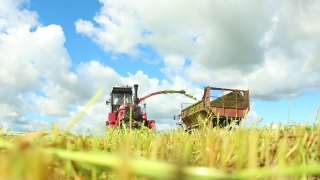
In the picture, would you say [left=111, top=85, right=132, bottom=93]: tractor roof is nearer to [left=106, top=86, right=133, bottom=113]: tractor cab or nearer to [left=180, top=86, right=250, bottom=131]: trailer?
[left=106, top=86, right=133, bottom=113]: tractor cab

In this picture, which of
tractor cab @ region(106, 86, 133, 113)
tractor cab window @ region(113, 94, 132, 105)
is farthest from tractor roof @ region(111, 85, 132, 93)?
tractor cab window @ region(113, 94, 132, 105)

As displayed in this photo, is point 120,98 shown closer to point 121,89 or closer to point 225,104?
point 121,89

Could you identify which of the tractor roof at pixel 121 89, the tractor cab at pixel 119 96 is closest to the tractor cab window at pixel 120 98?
the tractor cab at pixel 119 96

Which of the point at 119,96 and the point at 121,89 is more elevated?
the point at 121,89

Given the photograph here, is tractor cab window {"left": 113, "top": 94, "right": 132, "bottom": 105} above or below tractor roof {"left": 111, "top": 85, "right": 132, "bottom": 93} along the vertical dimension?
below

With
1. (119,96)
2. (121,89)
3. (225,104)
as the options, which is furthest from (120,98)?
(225,104)

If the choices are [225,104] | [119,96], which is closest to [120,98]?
[119,96]

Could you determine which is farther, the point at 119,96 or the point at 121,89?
the point at 119,96

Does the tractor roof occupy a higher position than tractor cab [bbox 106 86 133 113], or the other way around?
the tractor roof

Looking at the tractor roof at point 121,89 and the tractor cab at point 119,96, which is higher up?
the tractor roof at point 121,89

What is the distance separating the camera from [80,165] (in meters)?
0.58

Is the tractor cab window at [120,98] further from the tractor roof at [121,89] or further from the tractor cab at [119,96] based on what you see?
the tractor roof at [121,89]

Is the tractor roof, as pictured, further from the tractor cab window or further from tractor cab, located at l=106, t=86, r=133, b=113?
the tractor cab window

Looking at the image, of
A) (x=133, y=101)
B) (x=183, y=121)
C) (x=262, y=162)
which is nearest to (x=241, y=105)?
(x=183, y=121)
